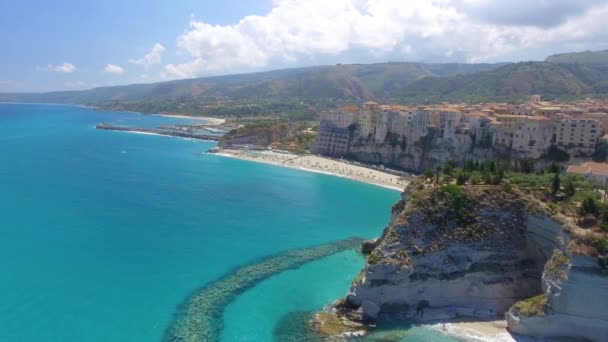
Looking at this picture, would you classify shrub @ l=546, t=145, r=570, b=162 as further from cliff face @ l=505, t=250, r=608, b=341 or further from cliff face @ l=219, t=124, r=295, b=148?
cliff face @ l=219, t=124, r=295, b=148

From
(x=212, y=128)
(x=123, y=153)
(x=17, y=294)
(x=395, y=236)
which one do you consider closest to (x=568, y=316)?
(x=395, y=236)

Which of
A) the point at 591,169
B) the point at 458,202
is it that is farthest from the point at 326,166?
the point at 458,202

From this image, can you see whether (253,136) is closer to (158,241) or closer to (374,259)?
(158,241)

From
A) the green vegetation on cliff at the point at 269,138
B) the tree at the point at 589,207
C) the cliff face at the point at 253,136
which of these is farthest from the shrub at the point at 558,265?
the cliff face at the point at 253,136

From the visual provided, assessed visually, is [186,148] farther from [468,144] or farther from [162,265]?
[162,265]

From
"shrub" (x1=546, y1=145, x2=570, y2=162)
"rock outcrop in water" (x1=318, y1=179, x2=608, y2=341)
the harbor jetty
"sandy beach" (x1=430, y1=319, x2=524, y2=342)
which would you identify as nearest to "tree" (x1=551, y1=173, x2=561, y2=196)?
"rock outcrop in water" (x1=318, y1=179, x2=608, y2=341)

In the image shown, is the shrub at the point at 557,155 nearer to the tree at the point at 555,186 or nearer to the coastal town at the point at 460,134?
the coastal town at the point at 460,134
